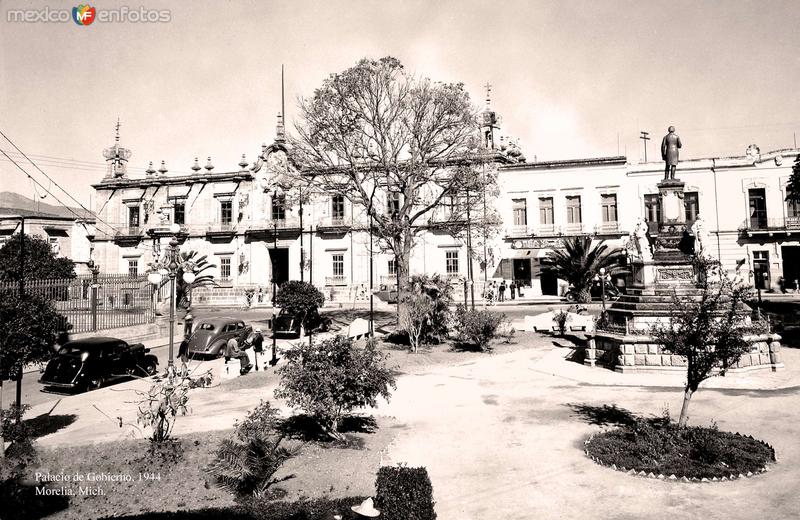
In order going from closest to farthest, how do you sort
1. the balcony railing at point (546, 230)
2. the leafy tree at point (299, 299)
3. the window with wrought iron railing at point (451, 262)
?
the leafy tree at point (299, 299)
the balcony railing at point (546, 230)
the window with wrought iron railing at point (451, 262)

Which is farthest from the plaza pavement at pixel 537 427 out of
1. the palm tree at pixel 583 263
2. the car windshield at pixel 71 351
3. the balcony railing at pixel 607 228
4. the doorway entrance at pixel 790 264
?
the doorway entrance at pixel 790 264

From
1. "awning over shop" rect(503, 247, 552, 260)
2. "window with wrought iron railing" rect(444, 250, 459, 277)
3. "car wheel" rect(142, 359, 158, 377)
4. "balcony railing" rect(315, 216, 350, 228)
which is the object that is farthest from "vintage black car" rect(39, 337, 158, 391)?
"awning over shop" rect(503, 247, 552, 260)

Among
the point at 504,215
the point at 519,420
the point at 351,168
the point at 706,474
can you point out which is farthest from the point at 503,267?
the point at 706,474

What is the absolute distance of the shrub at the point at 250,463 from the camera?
21.6ft

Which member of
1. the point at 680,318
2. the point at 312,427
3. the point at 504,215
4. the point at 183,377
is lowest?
the point at 312,427

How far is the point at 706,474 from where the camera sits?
6719 mm

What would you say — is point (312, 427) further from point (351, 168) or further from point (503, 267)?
point (503, 267)

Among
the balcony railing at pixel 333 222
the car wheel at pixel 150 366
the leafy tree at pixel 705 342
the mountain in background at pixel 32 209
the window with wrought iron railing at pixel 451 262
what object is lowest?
the car wheel at pixel 150 366

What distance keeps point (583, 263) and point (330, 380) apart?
85.7 feet

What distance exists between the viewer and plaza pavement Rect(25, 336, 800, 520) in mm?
6074

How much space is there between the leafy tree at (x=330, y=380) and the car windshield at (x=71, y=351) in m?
7.77

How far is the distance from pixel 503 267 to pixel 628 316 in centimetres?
2116

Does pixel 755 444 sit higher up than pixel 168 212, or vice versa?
pixel 168 212

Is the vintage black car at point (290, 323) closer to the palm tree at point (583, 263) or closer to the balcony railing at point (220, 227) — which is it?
the palm tree at point (583, 263)
